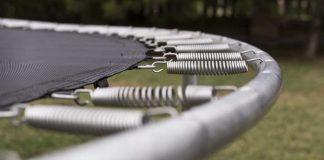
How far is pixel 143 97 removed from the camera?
83 cm

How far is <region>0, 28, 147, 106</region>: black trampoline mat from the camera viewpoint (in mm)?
963

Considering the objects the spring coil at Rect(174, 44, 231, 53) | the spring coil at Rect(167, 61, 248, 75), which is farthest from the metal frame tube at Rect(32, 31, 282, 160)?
the spring coil at Rect(174, 44, 231, 53)

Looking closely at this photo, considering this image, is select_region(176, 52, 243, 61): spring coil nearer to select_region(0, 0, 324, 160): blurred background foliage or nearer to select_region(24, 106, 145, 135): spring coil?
select_region(24, 106, 145, 135): spring coil

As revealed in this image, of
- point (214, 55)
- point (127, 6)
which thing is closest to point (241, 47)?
point (214, 55)

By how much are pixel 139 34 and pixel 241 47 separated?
590mm

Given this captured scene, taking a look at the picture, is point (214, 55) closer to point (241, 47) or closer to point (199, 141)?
point (241, 47)

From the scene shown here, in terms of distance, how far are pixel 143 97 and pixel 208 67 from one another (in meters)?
0.26

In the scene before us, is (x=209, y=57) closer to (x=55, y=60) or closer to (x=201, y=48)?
(x=201, y=48)

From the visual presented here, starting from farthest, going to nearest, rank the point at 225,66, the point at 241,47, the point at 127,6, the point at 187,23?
the point at 187,23, the point at 127,6, the point at 241,47, the point at 225,66

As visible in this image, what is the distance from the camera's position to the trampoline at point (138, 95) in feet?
1.71

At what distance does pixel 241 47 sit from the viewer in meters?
1.39

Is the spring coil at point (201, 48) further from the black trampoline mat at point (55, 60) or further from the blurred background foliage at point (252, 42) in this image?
the blurred background foliage at point (252, 42)

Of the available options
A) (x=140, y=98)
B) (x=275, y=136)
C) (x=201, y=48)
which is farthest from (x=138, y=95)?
(x=275, y=136)

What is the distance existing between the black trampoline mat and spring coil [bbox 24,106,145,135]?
156mm
